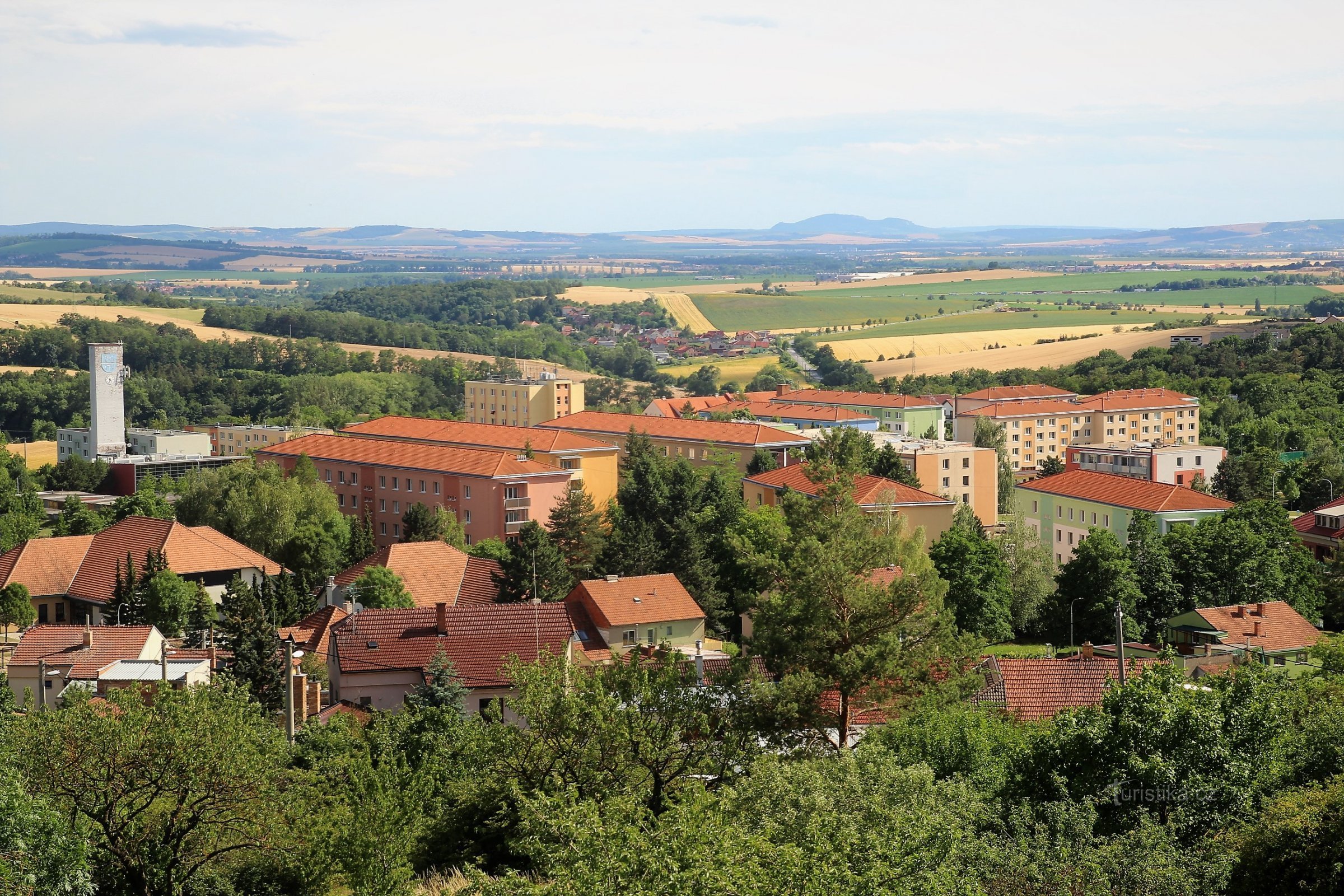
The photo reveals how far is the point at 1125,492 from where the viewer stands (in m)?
55.0

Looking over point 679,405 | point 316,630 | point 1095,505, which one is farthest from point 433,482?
point 679,405

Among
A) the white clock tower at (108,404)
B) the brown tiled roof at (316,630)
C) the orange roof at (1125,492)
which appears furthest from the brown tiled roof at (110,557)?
the white clock tower at (108,404)

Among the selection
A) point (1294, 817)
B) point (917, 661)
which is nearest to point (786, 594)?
point (917, 661)

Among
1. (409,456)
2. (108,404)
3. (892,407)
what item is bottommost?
(892,407)

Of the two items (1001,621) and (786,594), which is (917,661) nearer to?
(786,594)

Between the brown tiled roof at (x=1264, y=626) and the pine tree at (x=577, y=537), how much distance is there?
58.1 ft

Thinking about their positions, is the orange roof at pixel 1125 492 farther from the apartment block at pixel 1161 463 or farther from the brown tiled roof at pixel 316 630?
the brown tiled roof at pixel 316 630

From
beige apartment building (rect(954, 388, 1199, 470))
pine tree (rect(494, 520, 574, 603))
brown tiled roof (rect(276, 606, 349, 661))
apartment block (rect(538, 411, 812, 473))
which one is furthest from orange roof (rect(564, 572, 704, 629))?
beige apartment building (rect(954, 388, 1199, 470))

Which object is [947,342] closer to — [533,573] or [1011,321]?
[1011,321]

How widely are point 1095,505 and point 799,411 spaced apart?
35561 mm

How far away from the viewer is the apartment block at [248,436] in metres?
82.8

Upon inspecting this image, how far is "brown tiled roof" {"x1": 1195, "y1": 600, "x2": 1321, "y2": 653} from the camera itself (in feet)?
119

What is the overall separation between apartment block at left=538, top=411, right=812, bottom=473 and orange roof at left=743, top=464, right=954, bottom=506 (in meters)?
9.37

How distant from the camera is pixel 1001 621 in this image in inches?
1622
